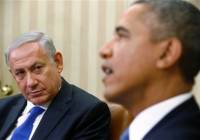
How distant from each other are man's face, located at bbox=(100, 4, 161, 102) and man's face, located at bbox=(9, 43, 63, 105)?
3.56 feet

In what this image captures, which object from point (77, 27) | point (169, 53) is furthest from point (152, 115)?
point (77, 27)

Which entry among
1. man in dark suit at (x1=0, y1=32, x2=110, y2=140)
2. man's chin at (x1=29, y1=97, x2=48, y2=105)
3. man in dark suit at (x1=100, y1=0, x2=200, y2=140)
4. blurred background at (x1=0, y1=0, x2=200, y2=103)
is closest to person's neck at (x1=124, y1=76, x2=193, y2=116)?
man in dark suit at (x1=100, y1=0, x2=200, y2=140)

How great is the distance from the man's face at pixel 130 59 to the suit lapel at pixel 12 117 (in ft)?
4.12

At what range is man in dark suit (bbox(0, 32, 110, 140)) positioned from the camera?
2277 millimetres

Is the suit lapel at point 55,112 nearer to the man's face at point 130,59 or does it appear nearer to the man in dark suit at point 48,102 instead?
the man in dark suit at point 48,102

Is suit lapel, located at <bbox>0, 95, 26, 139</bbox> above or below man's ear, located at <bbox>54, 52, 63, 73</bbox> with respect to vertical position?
below

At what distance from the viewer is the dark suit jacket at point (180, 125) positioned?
3.91 ft

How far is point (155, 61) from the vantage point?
1.30 m

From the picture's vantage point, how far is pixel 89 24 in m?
3.25

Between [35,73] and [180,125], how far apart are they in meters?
1.35

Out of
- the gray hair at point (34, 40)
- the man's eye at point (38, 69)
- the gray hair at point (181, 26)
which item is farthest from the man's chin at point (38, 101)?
the gray hair at point (181, 26)

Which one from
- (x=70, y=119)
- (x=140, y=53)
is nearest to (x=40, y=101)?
(x=70, y=119)

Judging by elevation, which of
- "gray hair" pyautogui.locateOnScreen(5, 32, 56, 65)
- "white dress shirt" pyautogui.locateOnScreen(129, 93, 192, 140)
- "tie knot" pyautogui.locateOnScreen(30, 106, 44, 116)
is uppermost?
"white dress shirt" pyautogui.locateOnScreen(129, 93, 192, 140)

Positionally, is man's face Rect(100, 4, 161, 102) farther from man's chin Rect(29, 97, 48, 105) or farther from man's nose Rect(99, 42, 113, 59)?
man's chin Rect(29, 97, 48, 105)
